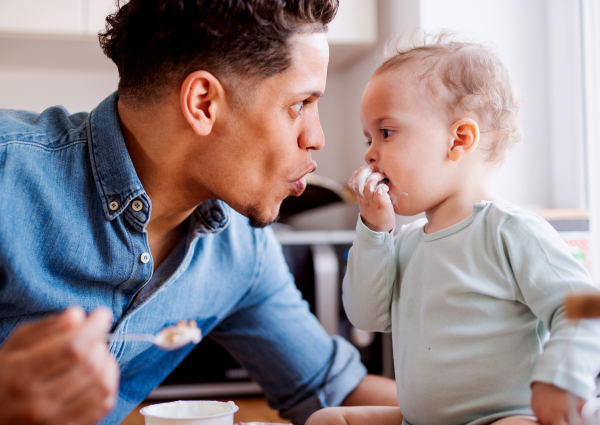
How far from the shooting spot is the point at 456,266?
792mm

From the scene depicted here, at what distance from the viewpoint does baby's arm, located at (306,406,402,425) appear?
2.79 feet

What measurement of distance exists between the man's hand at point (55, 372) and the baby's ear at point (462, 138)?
58cm

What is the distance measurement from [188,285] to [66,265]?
26cm

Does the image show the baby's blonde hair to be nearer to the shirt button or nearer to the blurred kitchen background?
the shirt button

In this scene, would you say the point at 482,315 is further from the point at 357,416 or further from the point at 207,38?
the point at 207,38

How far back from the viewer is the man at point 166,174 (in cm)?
88

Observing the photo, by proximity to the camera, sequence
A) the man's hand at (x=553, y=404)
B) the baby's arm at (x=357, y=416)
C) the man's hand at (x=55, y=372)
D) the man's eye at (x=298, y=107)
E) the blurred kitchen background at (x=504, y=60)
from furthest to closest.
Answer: the blurred kitchen background at (x=504, y=60), the man's eye at (x=298, y=107), the baby's arm at (x=357, y=416), the man's hand at (x=553, y=404), the man's hand at (x=55, y=372)

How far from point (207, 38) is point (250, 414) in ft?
3.79

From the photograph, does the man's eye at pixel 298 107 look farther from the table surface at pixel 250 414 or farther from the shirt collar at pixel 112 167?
the table surface at pixel 250 414

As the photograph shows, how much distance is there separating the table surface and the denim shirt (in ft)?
1.39

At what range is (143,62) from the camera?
39.2 inches

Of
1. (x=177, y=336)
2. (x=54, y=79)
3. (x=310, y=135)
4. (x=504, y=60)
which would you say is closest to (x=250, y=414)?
(x=310, y=135)

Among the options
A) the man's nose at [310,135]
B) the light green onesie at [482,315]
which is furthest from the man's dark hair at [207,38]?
the light green onesie at [482,315]

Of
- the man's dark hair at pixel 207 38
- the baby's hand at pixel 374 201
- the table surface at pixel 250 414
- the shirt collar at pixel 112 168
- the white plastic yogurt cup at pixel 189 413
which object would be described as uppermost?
the man's dark hair at pixel 207 38
